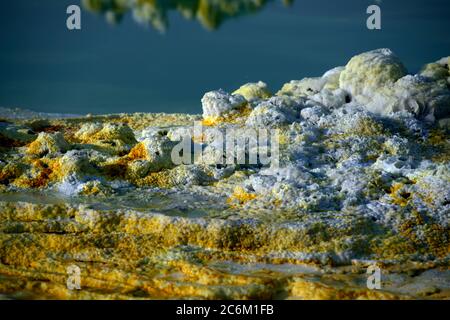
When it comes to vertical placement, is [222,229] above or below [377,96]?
below

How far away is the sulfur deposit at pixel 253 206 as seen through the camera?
6090 mm

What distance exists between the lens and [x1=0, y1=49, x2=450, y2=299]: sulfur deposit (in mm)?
6090

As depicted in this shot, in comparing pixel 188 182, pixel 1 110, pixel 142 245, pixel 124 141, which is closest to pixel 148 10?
pixel 142 245

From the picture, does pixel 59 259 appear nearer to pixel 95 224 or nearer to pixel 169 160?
pixel 95 224

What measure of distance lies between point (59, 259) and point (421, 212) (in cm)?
452

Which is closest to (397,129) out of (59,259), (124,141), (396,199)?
(396,199)

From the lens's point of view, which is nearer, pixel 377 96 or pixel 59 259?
pixel 59 259

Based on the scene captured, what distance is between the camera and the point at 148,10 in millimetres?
5719

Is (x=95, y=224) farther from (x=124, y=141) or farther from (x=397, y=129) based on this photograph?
(x=397, y=129)

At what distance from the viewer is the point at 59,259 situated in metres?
6.53

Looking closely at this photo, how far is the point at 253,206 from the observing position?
26.1 feet

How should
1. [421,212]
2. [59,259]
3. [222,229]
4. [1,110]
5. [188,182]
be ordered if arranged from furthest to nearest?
[1,110] → [188,182] → [421,212] → [222,229] → [59,259]
